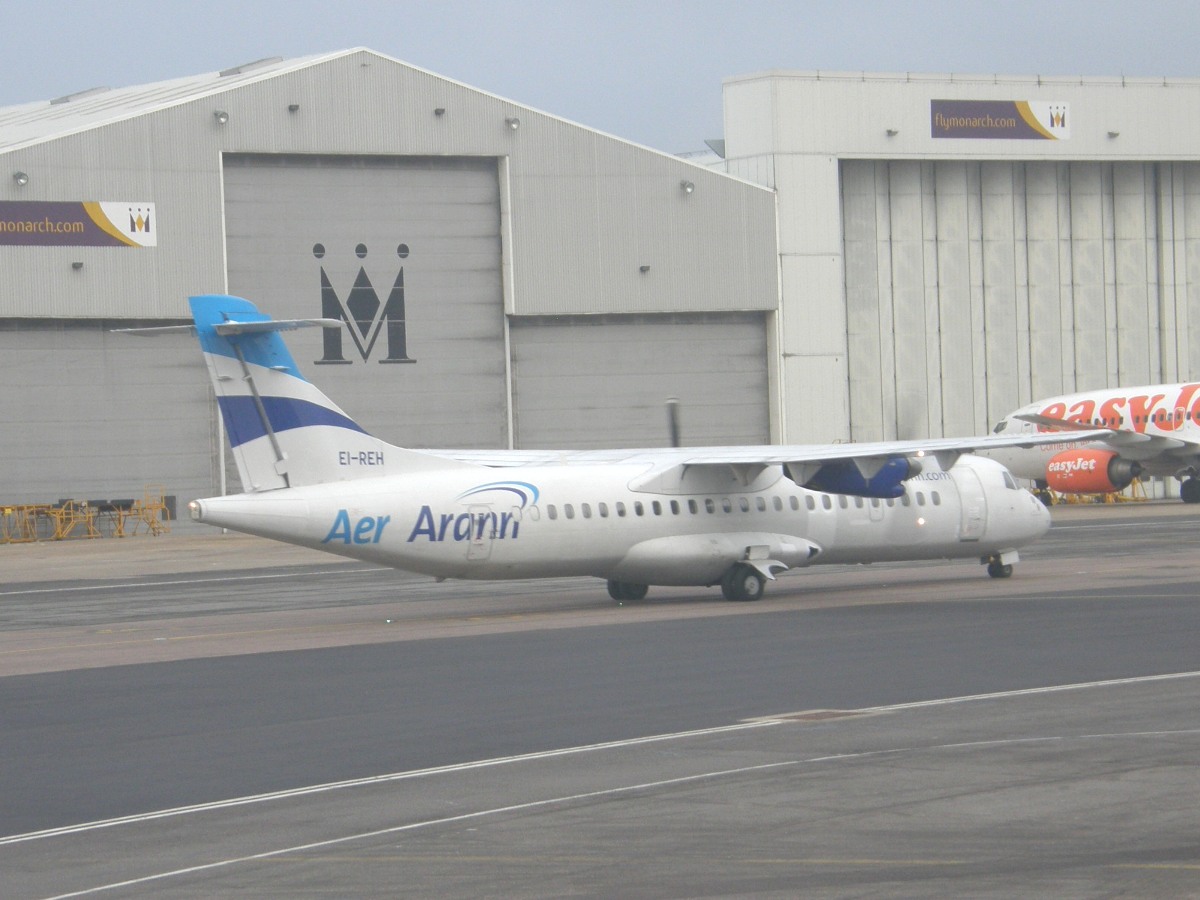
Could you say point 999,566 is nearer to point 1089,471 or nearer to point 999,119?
point 1089,471

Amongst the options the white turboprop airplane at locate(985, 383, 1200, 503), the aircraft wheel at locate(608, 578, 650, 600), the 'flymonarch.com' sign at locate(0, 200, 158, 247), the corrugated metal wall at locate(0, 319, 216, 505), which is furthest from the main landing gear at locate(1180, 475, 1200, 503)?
the 'flymonarch.com' sign at locate(0, 200, 158, 247)

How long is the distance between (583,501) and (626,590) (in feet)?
9.48

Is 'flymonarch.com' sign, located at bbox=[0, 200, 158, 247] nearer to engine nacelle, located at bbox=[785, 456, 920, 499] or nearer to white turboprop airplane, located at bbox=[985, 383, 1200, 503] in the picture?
white turboprop airplane, located at bbox=[985, 383, 1200, 503]

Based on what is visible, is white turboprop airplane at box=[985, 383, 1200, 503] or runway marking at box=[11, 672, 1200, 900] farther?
white turboprop airplane at box=[985, 383, 1200, 503]

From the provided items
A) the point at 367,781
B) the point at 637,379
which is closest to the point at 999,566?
the point at 367,781

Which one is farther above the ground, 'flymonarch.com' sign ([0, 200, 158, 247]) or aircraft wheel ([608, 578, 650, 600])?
'flymonarch.com' sign ([0, 200, 158, 247])

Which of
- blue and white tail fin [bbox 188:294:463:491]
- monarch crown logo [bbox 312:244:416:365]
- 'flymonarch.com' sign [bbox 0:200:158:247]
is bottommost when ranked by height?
blue and white tail fin [bbox 188:294:463:491]

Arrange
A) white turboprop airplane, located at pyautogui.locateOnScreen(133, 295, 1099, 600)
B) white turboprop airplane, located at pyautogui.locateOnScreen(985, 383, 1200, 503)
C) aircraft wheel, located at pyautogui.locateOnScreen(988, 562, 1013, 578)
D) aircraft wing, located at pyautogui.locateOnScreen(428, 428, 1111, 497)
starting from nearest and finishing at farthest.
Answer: white turboprop airplane, located at pyautogui.locateOnScreen(133, 295, 1099, 600) → aircraft wing, located at pyautogui.locateOnScreen(428, 428, 1111, 497) → aircraft wheel, located at pyautogui.locateOnScreen(988, 562, 1013, 578) → white turboprop airplane, located at pyautogui.locateOnScreen(985, 383, 1200, 503)

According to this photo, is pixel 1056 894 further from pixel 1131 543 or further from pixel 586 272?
pixel 586 272

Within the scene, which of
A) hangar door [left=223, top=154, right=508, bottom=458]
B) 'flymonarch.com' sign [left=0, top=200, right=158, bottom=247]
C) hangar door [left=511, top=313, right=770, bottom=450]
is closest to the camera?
'flymonarch.com' sign [left=0, top=200, right=158, bottom=247]

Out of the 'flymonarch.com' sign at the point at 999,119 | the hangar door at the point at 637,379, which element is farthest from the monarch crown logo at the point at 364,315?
the 'flymonarch.com' sign at the point at 999,119

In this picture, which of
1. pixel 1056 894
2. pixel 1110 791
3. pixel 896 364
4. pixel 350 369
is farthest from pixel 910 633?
pixel 896 364

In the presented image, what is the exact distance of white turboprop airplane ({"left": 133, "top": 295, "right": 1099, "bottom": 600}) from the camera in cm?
2553

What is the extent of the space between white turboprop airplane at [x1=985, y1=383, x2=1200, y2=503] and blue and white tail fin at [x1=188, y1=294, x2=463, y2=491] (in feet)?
110
